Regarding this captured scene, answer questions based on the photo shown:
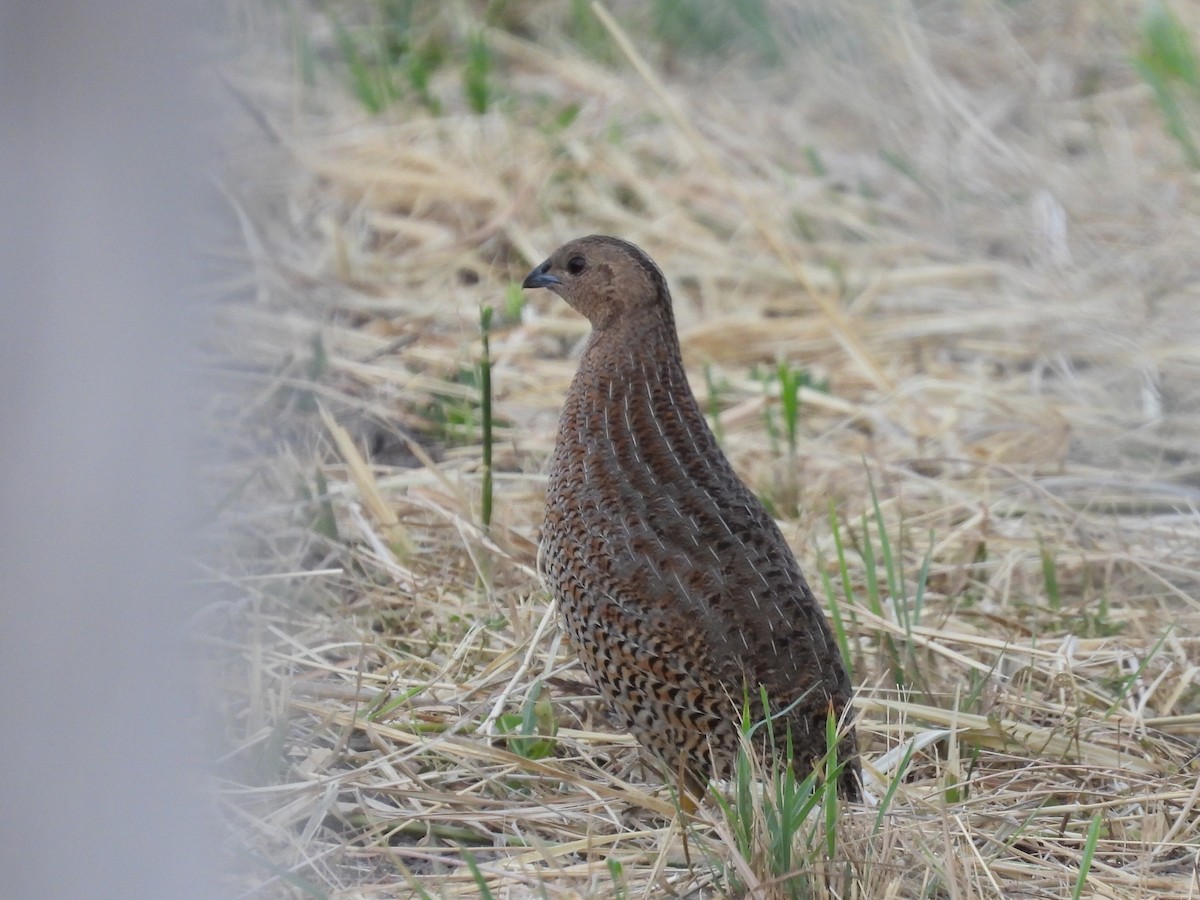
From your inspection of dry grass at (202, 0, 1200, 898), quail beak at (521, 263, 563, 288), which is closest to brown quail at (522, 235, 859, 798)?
dry grass at (202, 0, 1200, 898)

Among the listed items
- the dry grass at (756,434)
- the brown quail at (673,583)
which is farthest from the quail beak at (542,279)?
the dry grass at (756,434)

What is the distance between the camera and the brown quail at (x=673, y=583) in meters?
2.85

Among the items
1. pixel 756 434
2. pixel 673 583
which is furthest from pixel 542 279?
pixel 756 434

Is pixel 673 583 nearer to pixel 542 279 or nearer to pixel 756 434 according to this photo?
pixel 542 279

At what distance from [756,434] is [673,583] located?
7.30 feet

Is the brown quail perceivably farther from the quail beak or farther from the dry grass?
the quail beak

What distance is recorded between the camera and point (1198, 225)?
6137 mm

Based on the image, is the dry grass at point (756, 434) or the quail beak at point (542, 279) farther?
the quail beak at point (542, 279)

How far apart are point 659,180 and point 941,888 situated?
4.48m

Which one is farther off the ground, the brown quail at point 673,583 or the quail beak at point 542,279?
the quail beak at point 542,279

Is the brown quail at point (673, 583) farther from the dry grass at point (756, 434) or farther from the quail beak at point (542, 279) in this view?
the quail beak at point (542, 279)

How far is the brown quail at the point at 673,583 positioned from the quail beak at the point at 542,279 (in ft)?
1.02

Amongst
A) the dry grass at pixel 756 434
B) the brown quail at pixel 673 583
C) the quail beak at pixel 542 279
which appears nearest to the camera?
the dry grass at pixel 756 434

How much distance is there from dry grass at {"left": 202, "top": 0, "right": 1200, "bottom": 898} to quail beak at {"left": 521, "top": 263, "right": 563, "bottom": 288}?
64 cm
